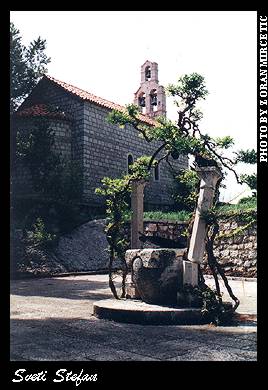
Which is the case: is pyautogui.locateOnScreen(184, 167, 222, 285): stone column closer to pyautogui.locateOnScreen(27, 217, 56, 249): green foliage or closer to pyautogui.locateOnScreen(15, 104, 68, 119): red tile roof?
pyautogui.locateOnScreen(27, 217, 56, 249): green foliage

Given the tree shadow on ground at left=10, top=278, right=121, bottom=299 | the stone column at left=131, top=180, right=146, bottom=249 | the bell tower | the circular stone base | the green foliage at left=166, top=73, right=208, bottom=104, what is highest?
the bell tower

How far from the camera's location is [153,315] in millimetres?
5172

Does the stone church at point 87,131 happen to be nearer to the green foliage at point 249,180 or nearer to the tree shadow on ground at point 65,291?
the tree shadow on ground at point 65,291

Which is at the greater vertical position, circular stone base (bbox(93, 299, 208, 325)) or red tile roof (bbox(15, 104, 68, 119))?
red tile roof (bbox(15, 104, 68, 119))

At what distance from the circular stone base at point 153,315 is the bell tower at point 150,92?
17413 mm

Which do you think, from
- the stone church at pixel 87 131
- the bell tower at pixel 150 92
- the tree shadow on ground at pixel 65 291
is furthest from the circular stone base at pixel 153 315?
the bell tower at pixel 150 92

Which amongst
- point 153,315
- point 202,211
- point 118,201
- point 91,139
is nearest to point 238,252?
point 118,201

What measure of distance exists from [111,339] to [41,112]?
15298 mm

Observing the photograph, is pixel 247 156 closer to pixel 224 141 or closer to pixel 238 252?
pixel 224 141

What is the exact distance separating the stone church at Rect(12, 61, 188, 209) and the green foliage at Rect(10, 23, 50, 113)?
135cm

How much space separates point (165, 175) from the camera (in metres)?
24.2

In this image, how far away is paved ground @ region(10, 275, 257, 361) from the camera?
3.58 metres

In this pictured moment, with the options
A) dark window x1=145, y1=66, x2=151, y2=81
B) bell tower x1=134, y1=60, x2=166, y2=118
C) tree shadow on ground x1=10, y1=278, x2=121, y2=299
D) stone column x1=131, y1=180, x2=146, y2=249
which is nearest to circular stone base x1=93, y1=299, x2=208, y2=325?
stone column x1=131, y1=180, x2=146, y2=249

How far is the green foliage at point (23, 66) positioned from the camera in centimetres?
1616
